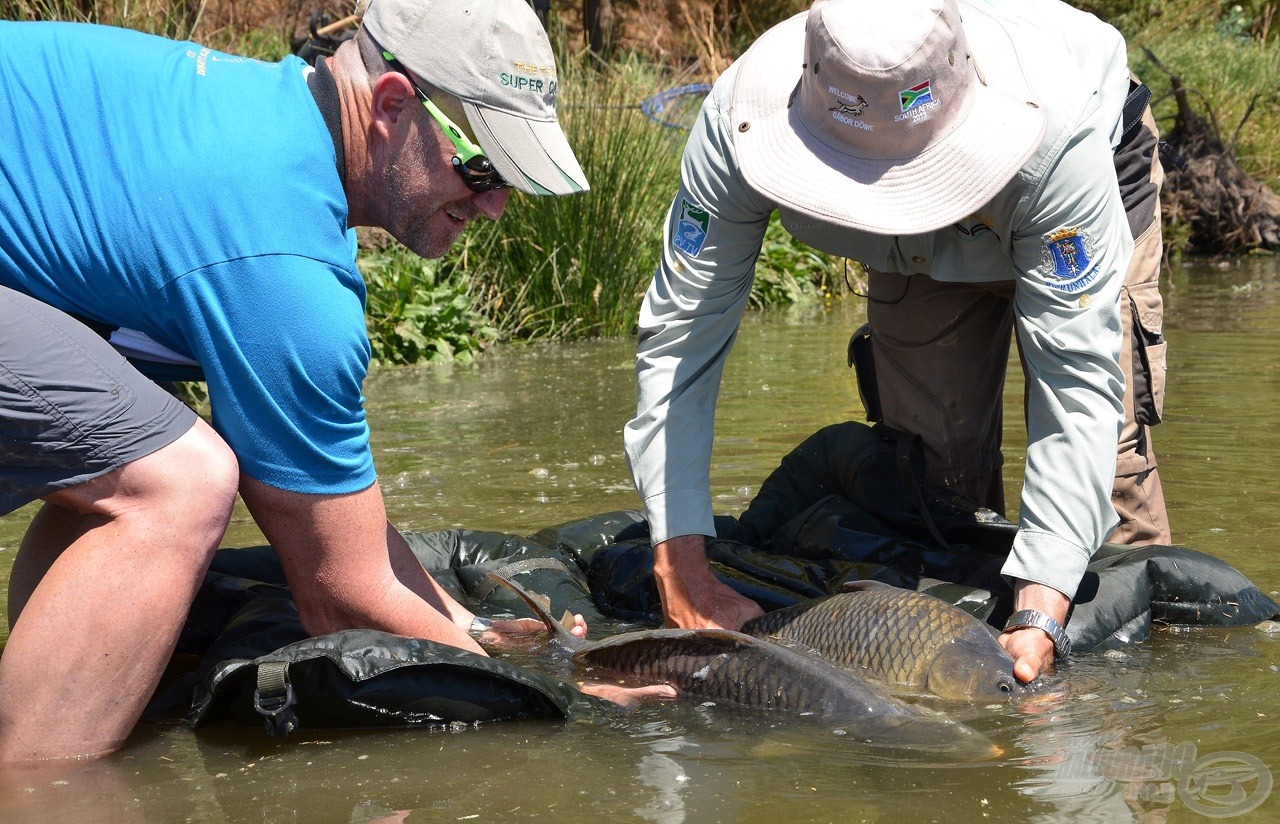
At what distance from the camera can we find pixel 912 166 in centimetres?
324

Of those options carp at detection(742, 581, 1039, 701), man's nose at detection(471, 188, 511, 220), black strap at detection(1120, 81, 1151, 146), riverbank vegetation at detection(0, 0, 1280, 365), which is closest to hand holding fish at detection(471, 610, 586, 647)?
carp at detection(742, 581, 1039, 701)

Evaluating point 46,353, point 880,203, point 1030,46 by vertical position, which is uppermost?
point 1030,46

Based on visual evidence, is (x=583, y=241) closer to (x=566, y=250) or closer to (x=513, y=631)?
(x=566, y=250)

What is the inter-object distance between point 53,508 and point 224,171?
105 centimetres

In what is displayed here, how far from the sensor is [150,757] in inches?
118

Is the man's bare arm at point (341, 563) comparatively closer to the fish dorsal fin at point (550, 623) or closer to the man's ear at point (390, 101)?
the fish dorsal fin at point (550, 623)

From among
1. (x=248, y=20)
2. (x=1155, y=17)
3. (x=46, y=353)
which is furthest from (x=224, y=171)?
(x=1155, y=17)

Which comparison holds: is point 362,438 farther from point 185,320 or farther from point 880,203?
point 880,203

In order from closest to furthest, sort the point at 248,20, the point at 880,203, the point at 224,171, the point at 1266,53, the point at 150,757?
the point at 224,171
the point at 150,757
the point at 880,203
the point at 248,20
the point at 1266,53

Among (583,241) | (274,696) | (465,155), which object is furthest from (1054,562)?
(583,241)

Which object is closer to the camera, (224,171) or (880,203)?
(224,171)

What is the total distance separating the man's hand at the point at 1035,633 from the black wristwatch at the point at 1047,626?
0.01 metres

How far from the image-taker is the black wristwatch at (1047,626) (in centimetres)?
353

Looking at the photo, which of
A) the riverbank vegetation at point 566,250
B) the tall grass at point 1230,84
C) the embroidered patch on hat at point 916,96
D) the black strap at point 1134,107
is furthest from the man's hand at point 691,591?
the tall grass at point 1230,84
